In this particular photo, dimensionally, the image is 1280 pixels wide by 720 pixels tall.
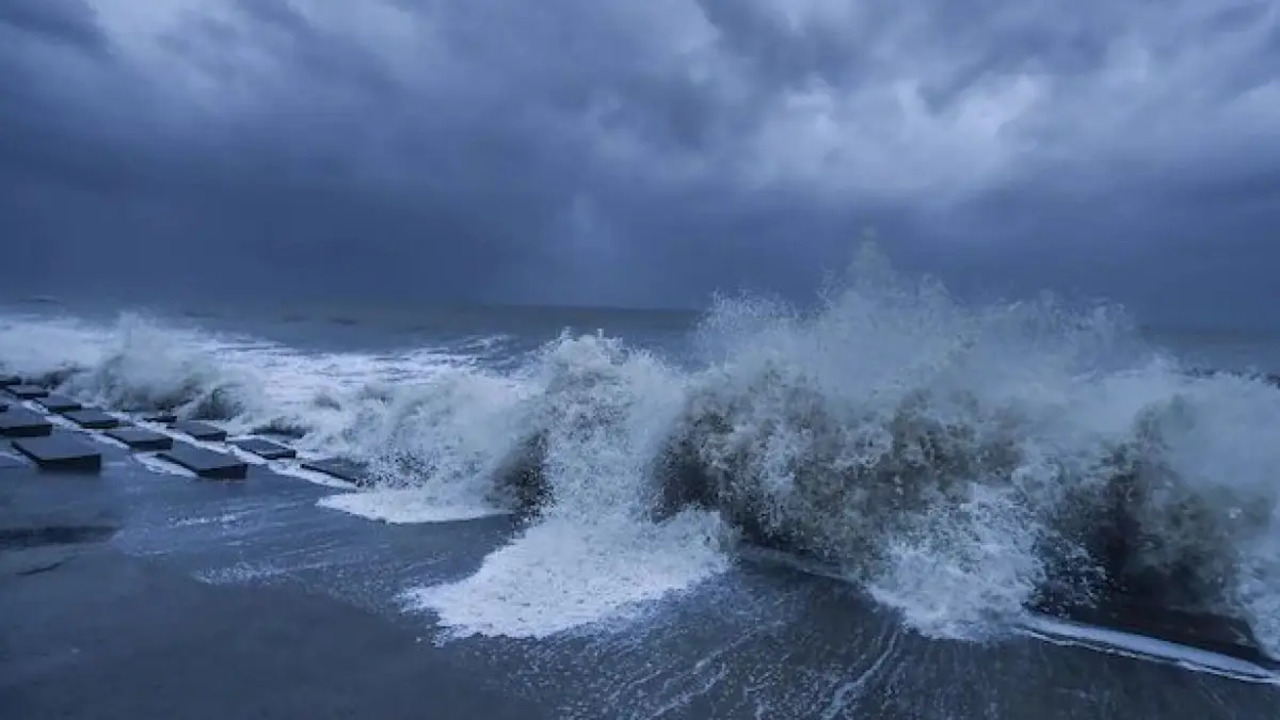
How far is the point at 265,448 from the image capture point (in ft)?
31.3

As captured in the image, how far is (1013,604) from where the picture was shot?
480 cm

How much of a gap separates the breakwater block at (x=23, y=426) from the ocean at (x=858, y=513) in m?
3.82

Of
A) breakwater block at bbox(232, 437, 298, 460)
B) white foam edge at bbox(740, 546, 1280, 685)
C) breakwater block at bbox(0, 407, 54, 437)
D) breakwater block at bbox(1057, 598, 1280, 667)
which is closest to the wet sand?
white foam edge at bbox(740, 546, 1280, 685)

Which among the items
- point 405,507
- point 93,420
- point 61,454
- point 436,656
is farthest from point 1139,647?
point 93,420

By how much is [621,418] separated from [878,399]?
2711mm

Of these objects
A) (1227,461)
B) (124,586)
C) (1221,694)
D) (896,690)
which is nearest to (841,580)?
(896,690)

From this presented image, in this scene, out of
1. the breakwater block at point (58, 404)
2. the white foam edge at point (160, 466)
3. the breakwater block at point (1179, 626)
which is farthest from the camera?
the breakwater block at point (58, 404)

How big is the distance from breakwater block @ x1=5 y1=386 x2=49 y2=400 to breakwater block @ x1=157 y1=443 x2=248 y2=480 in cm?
749

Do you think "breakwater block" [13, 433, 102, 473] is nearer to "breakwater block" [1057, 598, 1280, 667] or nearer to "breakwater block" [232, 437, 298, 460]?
"breakwater block" [232, 437, 298, 460]

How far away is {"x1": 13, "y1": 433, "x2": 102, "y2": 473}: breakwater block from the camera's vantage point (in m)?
7.94

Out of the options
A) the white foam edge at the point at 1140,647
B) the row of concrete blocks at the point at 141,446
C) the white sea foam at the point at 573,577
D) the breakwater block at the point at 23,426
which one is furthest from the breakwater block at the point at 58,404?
the white foam edge at the point at 1140,647

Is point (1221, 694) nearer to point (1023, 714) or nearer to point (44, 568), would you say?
point (1023, 714)

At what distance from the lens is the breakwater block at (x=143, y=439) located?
9.30 meters

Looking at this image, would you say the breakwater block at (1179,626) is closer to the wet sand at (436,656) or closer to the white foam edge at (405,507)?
the wet sand at (436,656)
